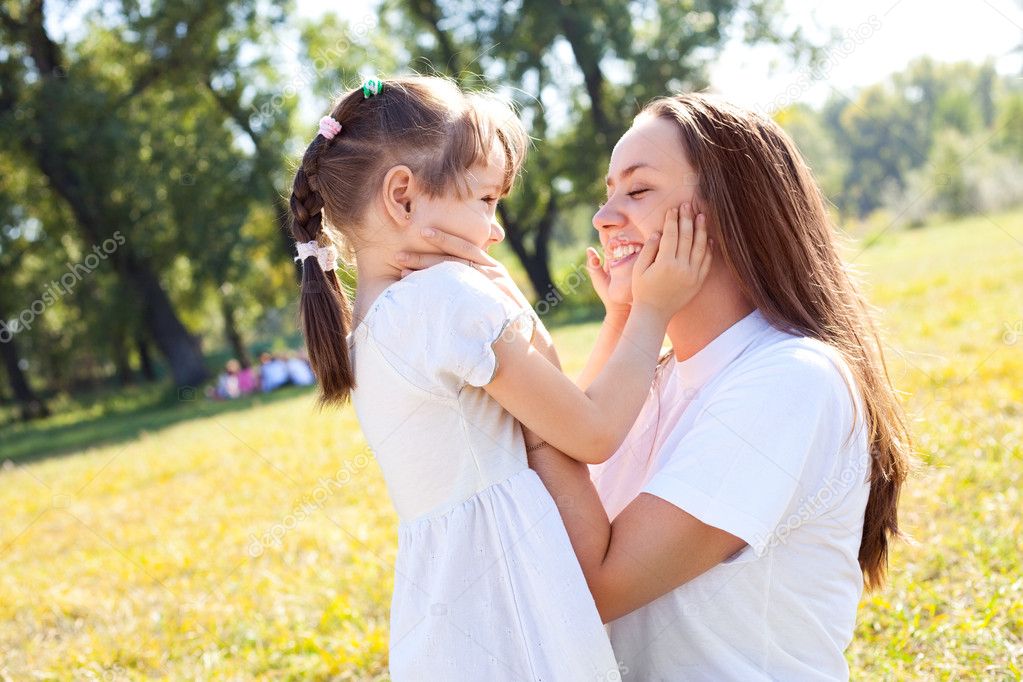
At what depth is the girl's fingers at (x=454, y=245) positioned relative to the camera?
210 centimetres

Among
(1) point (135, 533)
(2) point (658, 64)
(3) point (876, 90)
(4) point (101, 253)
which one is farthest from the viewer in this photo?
(3) point (876, 90)

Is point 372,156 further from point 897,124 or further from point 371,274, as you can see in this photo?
point 897,124

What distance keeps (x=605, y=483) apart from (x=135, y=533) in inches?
218

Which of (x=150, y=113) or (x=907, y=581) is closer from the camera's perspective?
(x=907, y=581)

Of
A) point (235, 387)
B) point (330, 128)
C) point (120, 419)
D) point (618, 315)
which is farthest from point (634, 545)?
point (120, 419)

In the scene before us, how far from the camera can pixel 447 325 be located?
191cm

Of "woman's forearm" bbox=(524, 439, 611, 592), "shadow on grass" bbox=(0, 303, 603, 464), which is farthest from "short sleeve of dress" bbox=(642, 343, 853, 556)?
"shadow on grass" bbox=(0, 303, 603, 464)

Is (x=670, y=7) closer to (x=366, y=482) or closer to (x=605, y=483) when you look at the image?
(x=366, y=482)

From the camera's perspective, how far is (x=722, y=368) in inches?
83.6

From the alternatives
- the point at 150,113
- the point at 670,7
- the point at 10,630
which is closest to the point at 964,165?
the point at 670,7

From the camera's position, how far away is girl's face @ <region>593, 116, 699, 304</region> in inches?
84.8

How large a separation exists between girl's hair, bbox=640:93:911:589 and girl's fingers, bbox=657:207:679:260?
101mm

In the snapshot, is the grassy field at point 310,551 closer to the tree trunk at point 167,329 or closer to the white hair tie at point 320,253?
the white hair tie at point 320,253

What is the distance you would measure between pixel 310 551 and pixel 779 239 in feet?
14.0
